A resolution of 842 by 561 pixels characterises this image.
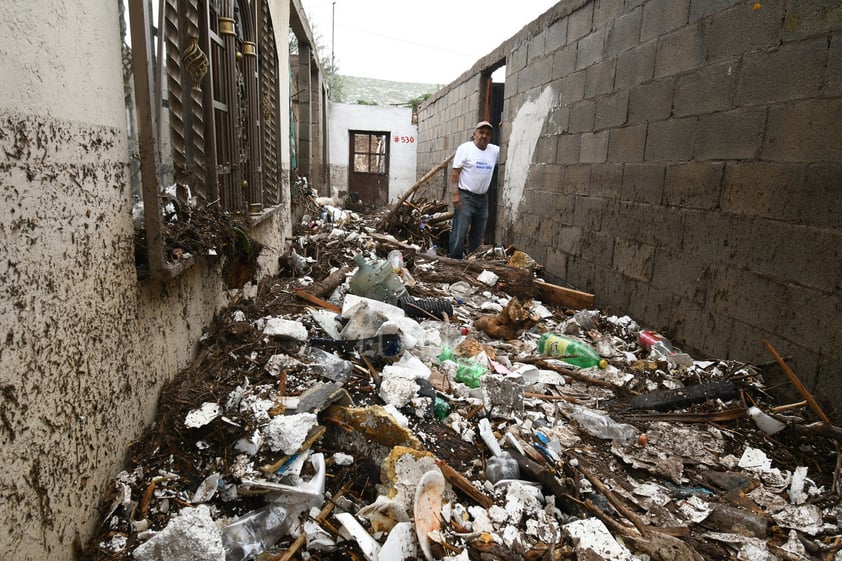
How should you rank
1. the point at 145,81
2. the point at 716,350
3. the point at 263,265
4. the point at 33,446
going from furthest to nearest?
1. the point at 263,265
2. the point at 716,350
3. the point at 145,81
4. the point at 33,446

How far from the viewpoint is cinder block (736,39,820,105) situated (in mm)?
2398

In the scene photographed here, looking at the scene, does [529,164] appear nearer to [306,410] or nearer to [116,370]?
[306,410]

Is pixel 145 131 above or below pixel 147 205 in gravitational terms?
above

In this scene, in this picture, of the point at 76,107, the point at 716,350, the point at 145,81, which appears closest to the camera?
the point at 76,107

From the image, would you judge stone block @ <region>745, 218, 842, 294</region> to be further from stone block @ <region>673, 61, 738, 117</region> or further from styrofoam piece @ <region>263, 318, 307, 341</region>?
styrofoam piece @ <region>263, 318, 307, 341</region>

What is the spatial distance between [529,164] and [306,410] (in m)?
4.62

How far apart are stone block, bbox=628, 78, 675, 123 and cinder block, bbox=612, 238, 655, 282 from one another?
0.96m

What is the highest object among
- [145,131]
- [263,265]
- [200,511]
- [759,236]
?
[145,131]

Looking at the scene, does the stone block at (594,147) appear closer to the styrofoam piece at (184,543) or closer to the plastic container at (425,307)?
the plastic container at (425,307)

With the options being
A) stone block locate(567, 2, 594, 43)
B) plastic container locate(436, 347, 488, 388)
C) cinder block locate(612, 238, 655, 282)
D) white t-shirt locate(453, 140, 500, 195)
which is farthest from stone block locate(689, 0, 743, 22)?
white t-shirt locate(453, 140, 500, 195)

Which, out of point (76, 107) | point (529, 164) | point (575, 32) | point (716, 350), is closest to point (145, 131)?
point (76, 107)

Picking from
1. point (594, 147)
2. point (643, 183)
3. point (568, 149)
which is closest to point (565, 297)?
point (643, 183)

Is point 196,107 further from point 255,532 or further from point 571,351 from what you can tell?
point 571,351

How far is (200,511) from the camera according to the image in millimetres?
1624
